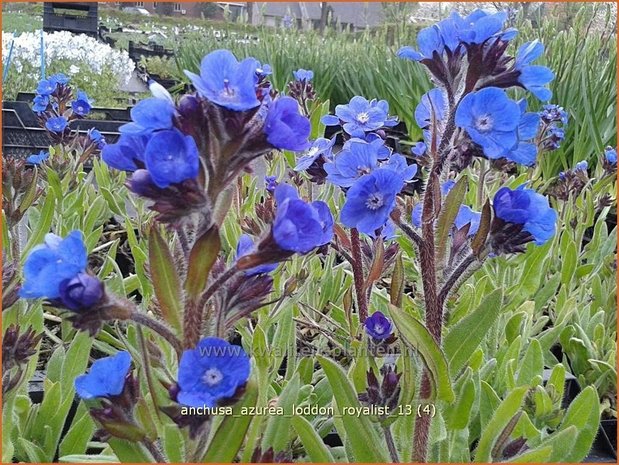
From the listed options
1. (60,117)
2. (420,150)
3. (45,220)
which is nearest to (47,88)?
(60,117)

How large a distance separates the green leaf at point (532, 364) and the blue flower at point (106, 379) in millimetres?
913

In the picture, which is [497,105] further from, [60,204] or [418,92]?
[418,92]

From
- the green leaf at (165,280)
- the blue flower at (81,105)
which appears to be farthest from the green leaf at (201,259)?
the blue flower at (81,105)

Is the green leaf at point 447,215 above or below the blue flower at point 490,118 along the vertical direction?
below

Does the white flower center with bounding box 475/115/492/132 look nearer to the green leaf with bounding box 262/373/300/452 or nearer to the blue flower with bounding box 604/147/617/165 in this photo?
the green leaf with bounding box 262/373/300/452

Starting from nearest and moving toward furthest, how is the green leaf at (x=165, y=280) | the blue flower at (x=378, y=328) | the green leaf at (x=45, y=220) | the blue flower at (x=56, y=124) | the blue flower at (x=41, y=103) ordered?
the green leaf at (x=165, y=280), the blue flower at (x=378, y=328), the green leaf at (x=45, y=220), the blue flower at (x=56, y=124), the blue flower at (x=41, y=103)

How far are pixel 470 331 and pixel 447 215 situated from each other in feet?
0.67

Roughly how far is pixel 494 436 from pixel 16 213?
137cm

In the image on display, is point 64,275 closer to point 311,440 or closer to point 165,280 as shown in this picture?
point 165,280

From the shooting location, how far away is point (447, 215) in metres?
1.11

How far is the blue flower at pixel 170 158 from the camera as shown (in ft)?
2.51

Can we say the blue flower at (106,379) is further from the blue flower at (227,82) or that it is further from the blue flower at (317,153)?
the blue flower at (317,153)

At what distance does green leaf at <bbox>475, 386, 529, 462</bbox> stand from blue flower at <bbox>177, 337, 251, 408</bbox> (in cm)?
53

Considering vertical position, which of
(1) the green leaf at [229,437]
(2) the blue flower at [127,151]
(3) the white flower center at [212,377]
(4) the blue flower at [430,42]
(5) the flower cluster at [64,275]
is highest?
(4) the blue flower at [430,42]
